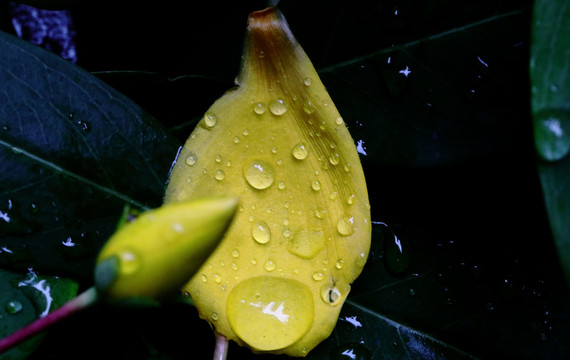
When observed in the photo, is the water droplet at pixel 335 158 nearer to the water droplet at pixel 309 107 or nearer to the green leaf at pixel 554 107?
the water droplet at pixel 309 107

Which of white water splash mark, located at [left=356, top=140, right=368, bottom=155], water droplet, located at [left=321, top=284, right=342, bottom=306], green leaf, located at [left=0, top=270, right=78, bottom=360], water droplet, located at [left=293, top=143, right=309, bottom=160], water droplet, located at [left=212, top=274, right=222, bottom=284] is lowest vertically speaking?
water droplet, located at [left=321, top=284, right=342, bottom=306]

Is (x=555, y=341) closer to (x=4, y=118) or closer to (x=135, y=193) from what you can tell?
(x=135, y=193)

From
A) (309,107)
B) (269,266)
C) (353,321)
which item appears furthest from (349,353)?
(309,107)

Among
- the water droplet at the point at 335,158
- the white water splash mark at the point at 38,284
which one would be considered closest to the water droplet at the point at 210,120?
the water droplet at the point at 335,158

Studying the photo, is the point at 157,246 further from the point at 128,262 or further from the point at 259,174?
the point at 259,174

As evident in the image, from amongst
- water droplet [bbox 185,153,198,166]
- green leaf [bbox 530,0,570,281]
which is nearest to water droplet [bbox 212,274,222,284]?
water droplet [bbox 185,153,198,166]

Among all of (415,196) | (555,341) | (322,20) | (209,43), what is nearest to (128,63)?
(209,43)

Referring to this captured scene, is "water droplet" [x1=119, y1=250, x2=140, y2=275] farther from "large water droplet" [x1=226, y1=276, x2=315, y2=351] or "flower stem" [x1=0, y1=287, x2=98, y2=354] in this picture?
"large water droplet" [x1=226, y1=276, x2=315, y2=351]
